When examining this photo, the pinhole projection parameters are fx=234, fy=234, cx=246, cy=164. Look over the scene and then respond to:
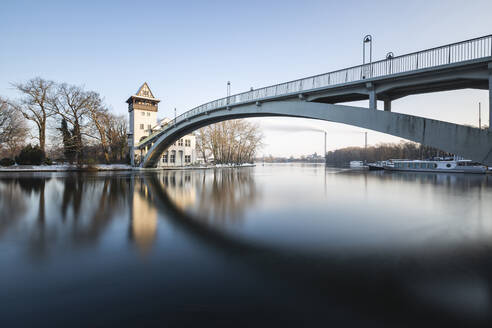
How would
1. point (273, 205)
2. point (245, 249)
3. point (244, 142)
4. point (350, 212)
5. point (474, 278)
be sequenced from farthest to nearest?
point (244, 142)
point (273, 205)
point (350, 212)
point (245, 249)
point (474, 278)

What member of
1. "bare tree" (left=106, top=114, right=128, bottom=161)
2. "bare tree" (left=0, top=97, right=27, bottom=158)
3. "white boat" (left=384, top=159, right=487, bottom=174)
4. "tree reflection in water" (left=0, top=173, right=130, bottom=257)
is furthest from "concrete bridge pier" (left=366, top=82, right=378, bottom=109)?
"bare tree" (left=0, top=97, right=27, bottom=158)

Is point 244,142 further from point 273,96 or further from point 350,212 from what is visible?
point 350,212

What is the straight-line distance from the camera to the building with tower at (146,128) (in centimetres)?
3928

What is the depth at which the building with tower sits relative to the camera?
3928 cm

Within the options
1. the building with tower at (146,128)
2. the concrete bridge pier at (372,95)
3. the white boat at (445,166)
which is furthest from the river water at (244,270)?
the building with tower at (146,128)

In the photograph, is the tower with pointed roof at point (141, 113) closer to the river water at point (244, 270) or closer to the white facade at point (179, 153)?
the white facade at point (179, 153)

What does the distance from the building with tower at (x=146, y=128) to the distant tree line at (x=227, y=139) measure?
754cm

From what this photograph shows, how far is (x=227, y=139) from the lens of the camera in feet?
180

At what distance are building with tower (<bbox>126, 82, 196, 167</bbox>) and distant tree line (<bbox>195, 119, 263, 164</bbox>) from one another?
7545 millimetres

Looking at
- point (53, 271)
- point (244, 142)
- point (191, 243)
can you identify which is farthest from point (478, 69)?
point (244, 142)

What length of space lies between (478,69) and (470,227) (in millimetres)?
7143

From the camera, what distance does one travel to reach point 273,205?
8.59 meters

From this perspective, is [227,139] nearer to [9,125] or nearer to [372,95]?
[9,125]

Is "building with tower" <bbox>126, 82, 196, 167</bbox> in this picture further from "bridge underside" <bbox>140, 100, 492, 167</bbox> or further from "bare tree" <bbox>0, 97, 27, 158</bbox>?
"bridge underside" <bbox>140, 100, 492, 167</bbox>
